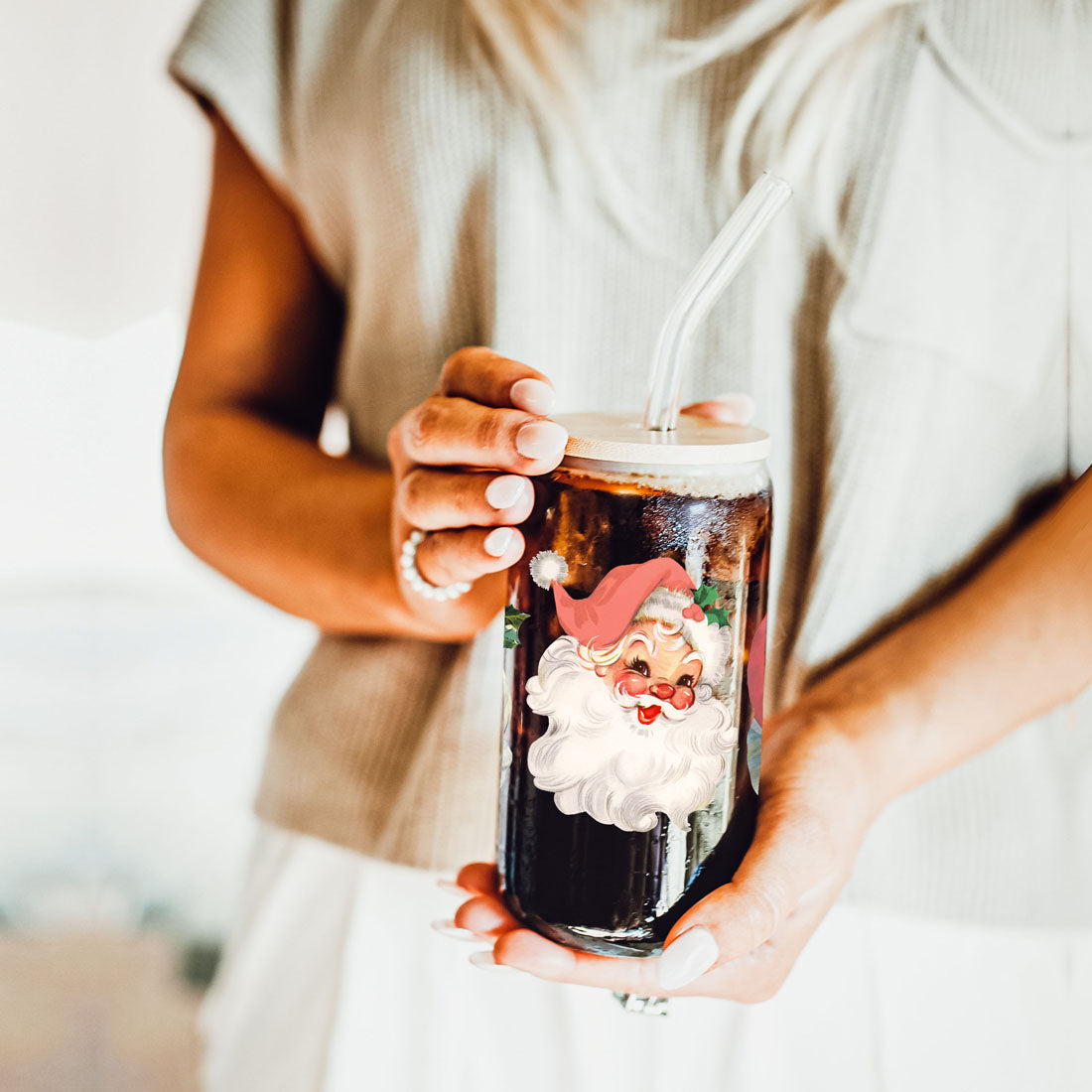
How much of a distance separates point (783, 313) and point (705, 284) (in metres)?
0.23

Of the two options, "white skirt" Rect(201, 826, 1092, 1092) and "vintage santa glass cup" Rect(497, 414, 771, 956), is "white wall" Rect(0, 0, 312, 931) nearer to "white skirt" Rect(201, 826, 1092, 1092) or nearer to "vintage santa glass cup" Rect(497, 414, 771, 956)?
"white skirt" Rect(201, 826, 1092, 1092)

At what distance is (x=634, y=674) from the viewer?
42 centimetres

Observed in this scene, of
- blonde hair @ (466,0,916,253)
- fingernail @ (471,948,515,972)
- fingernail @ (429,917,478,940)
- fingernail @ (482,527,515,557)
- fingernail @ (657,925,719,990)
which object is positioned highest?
blonde hair @ (466,0,916,253)

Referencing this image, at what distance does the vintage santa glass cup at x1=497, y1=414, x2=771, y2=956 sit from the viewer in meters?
0.41

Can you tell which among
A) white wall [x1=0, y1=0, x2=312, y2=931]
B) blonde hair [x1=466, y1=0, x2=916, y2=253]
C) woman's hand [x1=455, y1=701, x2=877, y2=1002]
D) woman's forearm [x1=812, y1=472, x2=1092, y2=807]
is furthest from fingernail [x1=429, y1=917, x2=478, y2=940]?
white wall [x1=0, y1=0, x2=312, y2=931]

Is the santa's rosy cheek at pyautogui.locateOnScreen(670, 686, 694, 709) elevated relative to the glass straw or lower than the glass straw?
lower

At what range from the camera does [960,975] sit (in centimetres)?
63

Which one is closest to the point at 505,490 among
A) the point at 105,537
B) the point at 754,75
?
the point at 754,75

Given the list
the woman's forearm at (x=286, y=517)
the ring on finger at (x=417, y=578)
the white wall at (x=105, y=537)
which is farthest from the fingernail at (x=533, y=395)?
the white wall at (x=105, y=537)

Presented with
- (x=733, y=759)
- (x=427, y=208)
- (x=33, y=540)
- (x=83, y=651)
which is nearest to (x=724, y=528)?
(x=733, y=759)

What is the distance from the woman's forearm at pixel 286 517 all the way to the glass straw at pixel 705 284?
0.75 feet

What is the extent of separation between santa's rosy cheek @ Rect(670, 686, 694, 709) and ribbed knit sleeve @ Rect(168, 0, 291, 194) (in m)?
0.50

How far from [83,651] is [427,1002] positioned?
46.2 inches

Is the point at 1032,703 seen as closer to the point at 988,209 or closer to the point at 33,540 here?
the point at 988,209
